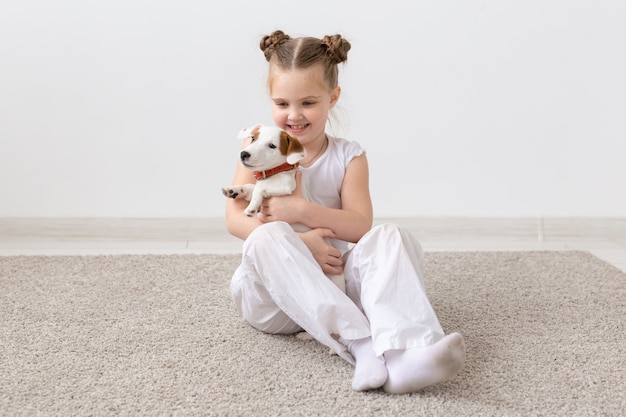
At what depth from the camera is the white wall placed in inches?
90.4

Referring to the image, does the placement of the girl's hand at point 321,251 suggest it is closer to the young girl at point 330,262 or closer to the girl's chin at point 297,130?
the young girl at point 330,262

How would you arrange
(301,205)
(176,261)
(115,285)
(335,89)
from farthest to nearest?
(176,261), (115,285), (335,89), (301,205)

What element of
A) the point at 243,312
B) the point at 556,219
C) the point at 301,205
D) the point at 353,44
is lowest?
the point at 556,219

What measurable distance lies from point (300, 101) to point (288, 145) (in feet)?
0.41

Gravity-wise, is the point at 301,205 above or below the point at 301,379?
above

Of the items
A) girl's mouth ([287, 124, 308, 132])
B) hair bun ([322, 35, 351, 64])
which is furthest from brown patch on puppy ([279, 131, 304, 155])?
hair bun ([322, 35, 351, 64])

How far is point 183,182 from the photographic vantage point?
2377 mm

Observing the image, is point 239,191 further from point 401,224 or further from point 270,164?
point 401,224

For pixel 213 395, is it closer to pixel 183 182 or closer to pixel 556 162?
pixel 183 182

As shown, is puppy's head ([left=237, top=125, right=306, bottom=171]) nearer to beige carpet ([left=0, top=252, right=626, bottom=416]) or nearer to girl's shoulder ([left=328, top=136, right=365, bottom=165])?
girl's shoulder ([left=328, top=136, right=365, bottom=165])

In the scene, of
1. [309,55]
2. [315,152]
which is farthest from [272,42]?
[315,152]

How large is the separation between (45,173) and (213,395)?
1494 mm

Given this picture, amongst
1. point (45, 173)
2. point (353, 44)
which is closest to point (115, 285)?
point (45, 173)

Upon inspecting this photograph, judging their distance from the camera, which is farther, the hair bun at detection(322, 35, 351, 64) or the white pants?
the hair bun at detection(322, 35, 351, 64)
